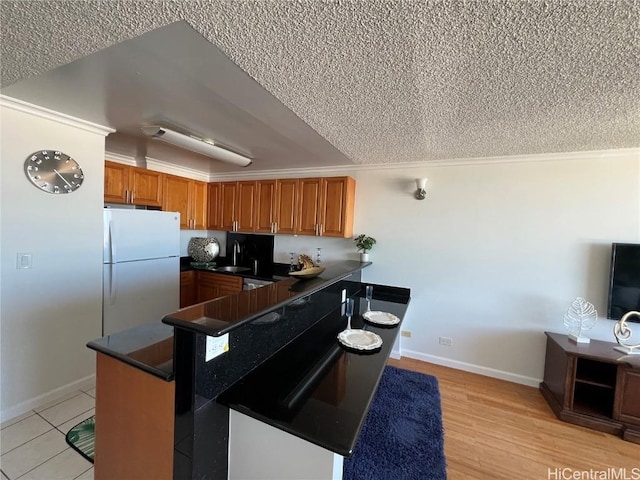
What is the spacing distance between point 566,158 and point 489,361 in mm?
2240

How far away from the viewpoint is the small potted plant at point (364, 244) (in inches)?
129

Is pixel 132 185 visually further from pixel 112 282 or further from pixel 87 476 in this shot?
pixel 87 476

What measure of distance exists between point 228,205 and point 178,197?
2.26 feet

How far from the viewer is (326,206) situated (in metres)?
3.38

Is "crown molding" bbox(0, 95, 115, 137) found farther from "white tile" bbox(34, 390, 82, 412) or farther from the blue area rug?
the blue area rug

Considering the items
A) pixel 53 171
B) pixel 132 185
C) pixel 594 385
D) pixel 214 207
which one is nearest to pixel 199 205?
pixel 214 207

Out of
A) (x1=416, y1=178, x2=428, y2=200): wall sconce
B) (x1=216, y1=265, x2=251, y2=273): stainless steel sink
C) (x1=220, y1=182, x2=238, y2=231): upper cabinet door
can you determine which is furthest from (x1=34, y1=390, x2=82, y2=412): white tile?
(x1=416, y1=178, x2=428, y2=200): wall sconce


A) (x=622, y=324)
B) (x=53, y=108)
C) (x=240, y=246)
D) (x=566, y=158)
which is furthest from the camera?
(x=240, y=246)

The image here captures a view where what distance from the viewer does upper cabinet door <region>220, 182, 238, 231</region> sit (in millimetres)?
3996

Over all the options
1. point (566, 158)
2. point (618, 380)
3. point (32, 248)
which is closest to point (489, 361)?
point (618, 380)

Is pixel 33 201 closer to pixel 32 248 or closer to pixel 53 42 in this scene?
pixel 32 248

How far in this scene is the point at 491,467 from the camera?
1761 millimetres

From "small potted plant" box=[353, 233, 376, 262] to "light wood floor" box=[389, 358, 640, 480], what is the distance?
162 cm

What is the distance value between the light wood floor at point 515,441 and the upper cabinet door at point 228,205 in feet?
11.3
